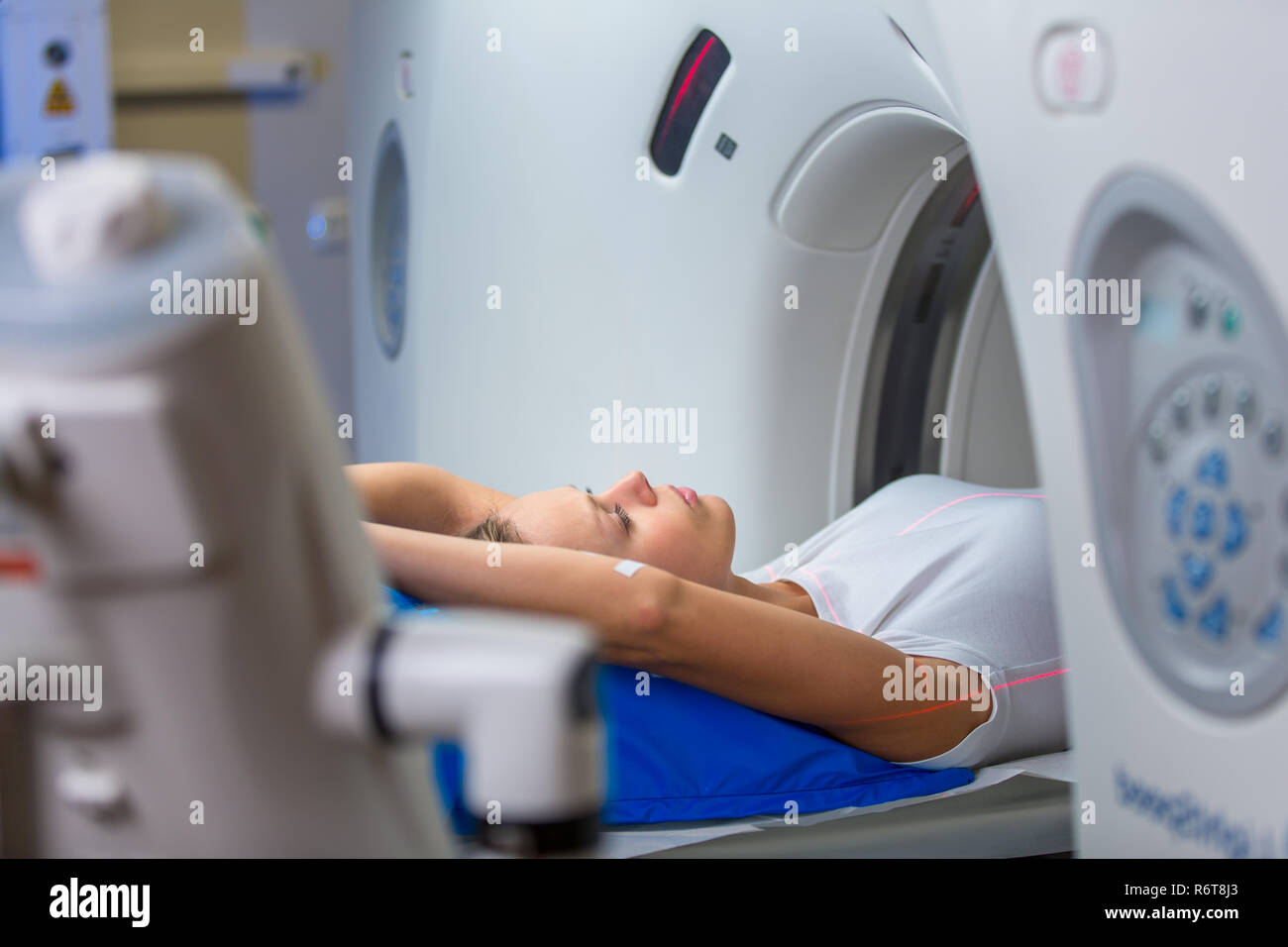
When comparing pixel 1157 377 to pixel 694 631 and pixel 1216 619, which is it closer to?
pixel 1216 619

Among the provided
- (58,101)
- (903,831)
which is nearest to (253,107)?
(58,101)

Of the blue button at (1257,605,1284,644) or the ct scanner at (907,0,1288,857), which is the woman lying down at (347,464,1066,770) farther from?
the blue button at (1257,605,1284,644)

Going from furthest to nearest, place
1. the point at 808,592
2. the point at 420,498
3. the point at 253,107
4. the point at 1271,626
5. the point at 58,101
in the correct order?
the point at 253,107
the point at 58,101
the point at 808,592
the point at 420,498
the point at 1271,626

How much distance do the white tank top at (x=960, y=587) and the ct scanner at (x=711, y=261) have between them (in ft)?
0.57

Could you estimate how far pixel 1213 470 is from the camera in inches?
32.6

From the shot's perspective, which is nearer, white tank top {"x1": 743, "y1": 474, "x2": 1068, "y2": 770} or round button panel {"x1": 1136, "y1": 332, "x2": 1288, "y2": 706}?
round button panel {"x1": 1136, "y1": 332, "x2": 1288, "y2": 706}

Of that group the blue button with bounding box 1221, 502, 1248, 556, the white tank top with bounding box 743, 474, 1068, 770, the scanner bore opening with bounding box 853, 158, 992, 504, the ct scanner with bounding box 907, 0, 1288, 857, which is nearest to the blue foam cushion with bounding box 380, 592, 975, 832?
the white tank top with bounding box 743, 474, 1068, 770

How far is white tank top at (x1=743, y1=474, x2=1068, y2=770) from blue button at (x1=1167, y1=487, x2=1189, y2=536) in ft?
2.15

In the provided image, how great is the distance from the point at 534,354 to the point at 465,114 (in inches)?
21.7

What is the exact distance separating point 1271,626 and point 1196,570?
0.08 m

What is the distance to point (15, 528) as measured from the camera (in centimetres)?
53

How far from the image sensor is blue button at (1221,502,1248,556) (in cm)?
80

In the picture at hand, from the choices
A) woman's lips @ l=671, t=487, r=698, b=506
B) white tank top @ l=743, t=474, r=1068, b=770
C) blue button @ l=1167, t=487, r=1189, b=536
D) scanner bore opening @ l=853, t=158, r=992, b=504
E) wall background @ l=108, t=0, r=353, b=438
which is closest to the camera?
blue button @ l=1167, t=487, r=1189, b=536
